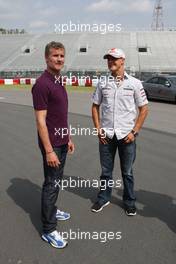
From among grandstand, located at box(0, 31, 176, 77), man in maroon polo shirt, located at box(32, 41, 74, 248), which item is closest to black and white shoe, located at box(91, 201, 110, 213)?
man in maroon polo shirt, located at box(32, 41, 74, 248)

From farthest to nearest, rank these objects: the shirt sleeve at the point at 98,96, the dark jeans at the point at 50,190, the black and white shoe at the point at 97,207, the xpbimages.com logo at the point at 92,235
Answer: the black and white shoe at the point at 97,207 < the shirt sleeve at the point at 98,96 < the xpbimages.com logo at the point at 92,235 < the dark jeans at the point at 50,190

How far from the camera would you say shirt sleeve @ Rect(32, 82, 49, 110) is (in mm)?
3340

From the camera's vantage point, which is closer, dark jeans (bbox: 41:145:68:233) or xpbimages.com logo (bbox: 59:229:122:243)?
dark jeans (bbox: 41:145:68:233)

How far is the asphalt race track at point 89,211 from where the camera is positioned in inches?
136

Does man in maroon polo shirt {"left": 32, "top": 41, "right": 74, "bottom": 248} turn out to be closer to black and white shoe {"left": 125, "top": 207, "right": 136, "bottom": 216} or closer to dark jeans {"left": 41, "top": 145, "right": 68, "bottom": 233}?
dark jeans {"left": 41, "top": 145, "right": 68, "bottom": 233}

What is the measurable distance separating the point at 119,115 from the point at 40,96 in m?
1.12

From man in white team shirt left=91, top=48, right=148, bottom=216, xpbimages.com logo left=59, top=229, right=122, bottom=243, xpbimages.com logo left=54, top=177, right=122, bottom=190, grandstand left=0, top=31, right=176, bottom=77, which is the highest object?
grandstand left=0, top=31, right=176, bottom=77

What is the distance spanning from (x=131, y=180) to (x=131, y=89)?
1113 millimetres

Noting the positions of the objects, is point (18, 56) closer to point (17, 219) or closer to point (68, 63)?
point (68, 63)

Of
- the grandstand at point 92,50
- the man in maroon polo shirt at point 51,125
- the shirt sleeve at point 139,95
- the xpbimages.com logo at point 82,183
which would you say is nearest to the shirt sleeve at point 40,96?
the man in maroon polo shirt at point 51,125

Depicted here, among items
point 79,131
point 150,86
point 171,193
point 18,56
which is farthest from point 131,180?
point 18,56

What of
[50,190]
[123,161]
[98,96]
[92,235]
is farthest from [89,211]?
[98,96]

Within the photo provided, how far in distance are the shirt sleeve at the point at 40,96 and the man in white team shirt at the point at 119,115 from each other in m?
0.95

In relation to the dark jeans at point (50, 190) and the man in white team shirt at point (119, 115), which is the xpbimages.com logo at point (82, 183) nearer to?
the man in white team shirt at point (119, 115)
